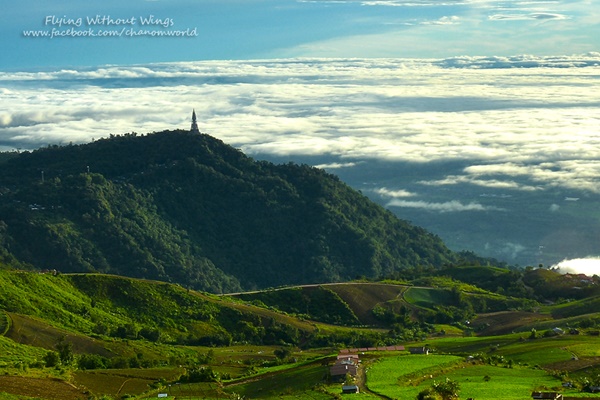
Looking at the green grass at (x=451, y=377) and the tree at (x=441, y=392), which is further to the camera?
the green grass at (x=451, y=377)

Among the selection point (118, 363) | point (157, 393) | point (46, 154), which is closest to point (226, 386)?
point (157, 393)

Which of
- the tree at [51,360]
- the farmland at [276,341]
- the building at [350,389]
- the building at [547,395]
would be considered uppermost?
the building at [547,395]

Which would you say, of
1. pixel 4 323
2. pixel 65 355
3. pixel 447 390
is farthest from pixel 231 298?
pixel 447 390

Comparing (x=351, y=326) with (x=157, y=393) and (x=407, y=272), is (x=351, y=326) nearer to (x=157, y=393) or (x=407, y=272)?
(x=407, y=272)

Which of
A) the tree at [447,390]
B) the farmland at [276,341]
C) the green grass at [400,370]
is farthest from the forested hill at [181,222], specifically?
the tree at [447,390]

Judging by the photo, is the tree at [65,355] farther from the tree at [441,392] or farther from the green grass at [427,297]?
the green grass at [427,297]

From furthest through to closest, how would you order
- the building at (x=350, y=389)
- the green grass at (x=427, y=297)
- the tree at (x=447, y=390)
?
1. the green grass at (x=427, y=297)
2. the building at (x=350, y=389)
3. the tree at (x=447, y=390)

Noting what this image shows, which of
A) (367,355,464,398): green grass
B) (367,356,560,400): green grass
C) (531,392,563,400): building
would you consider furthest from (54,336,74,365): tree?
(531,392,563,400): building

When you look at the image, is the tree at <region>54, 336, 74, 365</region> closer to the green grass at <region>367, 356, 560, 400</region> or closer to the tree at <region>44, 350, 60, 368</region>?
the tree at <region>44, 350, 60, 368</region>
